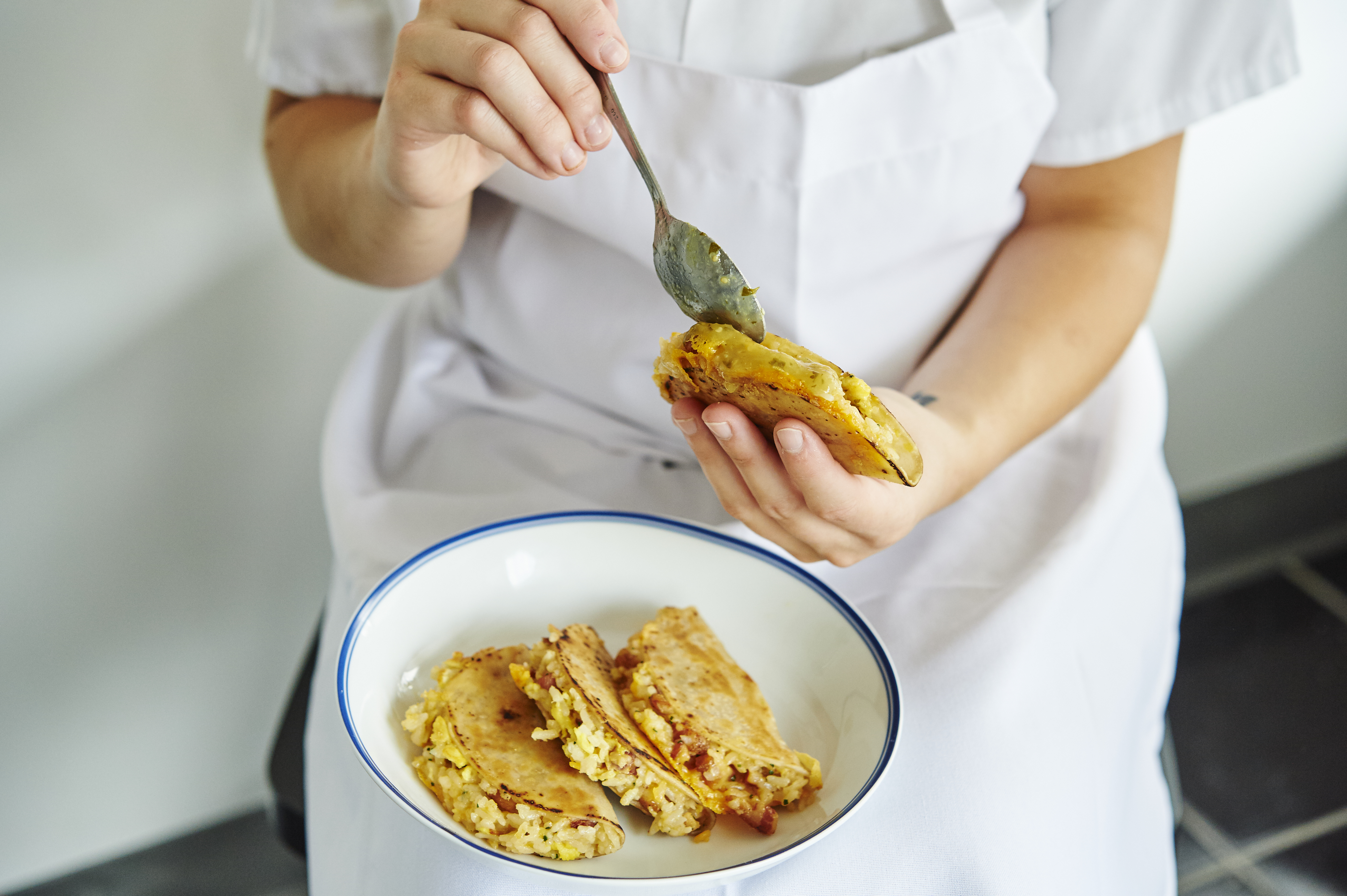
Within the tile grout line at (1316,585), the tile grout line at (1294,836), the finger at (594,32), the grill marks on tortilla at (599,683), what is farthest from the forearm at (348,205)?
the tile grout line at (1316,585)

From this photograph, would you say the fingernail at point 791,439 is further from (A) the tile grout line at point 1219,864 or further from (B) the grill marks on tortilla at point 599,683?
(A) the tile grout line at point 1219,864

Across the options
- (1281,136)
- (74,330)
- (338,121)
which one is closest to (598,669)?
(338,121)

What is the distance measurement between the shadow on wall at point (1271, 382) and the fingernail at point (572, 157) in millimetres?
1657

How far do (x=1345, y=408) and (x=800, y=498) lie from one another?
194 centimetres

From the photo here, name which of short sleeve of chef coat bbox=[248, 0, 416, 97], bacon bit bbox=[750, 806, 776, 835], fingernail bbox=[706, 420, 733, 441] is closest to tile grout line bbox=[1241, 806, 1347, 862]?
bacon bit bbox=[750, 806, 776, 835]

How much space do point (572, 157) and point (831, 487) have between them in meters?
0.26

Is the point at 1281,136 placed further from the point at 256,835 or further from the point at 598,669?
the point at 256,835

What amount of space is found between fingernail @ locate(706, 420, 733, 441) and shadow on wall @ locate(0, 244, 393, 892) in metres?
0.85

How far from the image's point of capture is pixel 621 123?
60cm

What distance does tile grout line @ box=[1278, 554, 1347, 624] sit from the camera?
5.99ft

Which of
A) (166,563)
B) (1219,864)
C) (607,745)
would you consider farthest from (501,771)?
(1219,864)

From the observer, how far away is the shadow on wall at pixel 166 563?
1.19 metres

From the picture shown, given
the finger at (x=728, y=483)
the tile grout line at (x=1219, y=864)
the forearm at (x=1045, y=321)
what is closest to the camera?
the finger at (x=728, y=483)

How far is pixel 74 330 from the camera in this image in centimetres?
112
